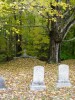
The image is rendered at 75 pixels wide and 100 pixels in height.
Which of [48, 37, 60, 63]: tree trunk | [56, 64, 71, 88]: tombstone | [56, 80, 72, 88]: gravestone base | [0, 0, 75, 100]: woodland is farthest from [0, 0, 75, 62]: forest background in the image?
[56, 80, 72, 88]: gravestone base

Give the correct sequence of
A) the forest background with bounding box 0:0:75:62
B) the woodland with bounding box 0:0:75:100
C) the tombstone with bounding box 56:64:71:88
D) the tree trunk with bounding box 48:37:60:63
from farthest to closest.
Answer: the forest background with bounding box 0:0:75:62
the tree trunk with bounding box 48:37:60:63
the tombstone with bounding box 56:64:71:88
the woodland with bounding box 0:0:75:100

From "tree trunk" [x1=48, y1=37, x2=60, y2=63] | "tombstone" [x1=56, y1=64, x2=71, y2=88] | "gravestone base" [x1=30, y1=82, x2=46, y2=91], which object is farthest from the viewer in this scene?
"tree trunk" [x1=48, y1=37, x2=60, y2=63]

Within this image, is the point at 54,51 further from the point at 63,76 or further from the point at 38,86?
the point at 38,86

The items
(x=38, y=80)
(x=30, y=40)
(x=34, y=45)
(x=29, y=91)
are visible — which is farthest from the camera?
(x=34, y=45)

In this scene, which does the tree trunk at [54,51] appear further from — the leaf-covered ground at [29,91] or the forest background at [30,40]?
the leaf-covered ground at [29,91]

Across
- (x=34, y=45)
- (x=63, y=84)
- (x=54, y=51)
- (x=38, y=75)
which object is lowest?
(x=34, y=45)

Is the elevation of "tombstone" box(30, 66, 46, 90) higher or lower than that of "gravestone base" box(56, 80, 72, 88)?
higher

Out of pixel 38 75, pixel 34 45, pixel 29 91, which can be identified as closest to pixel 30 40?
pixel 34 45

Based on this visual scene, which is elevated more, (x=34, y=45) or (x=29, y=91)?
(x=29, y=91)

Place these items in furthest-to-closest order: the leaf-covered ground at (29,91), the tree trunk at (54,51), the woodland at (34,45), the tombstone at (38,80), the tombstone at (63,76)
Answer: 1. the tree trunk at (54,51)
2. the tombstone at (63,76)
3. the tombstone at (38,80)
4. the woodland at (34,45)
5. the leaf-covered ground at (29,91)

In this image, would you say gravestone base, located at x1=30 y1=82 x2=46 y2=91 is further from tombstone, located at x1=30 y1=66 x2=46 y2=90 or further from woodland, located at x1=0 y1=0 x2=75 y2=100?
woodland, located at x1=0 y1=0 x2=75 y2=100

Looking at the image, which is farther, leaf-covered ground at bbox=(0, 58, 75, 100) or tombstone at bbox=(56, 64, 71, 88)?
tombstone at bbox=(56, 64, 71, 88)

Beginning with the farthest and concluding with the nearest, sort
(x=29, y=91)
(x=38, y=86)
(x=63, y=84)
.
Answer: (x=63, y=84) < (x=38, y=86) < (x=29, y=91)

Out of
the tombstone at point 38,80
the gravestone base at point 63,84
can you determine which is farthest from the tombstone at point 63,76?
the tombstone at point 38,80
